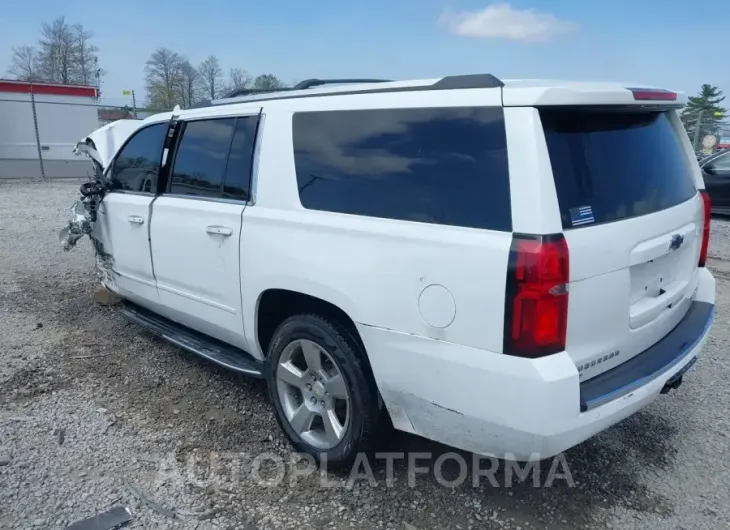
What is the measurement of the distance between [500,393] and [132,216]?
10.4 ft

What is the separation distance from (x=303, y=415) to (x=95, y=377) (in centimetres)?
189

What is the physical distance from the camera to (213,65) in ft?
123

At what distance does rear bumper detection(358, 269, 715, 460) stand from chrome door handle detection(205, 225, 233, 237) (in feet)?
3.71

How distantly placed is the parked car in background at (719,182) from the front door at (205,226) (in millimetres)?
10256

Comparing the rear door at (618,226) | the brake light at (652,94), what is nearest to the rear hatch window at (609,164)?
the rear door at (618,226)

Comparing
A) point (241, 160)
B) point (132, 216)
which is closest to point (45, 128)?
point (132, 216)

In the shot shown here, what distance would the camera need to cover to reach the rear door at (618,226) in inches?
90.1

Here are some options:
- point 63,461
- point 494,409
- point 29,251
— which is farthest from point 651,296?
point 29,251

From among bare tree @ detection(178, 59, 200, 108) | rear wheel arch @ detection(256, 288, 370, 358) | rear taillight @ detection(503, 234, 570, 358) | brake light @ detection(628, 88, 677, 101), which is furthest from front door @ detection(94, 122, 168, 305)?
bare tree @ detection(178, 59, 200, 108)

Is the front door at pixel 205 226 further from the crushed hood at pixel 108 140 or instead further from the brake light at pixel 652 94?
the brake light at pixel 652 94

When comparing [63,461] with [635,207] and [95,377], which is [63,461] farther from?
[635,207]

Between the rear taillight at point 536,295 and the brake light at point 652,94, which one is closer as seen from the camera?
the rear taillight at point 536,295

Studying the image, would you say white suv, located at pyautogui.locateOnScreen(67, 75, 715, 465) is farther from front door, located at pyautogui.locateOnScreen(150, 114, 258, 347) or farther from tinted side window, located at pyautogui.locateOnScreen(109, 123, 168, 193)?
tinted side window, located at pyautogui.locateOnScreen(109, 123, 168, 193)

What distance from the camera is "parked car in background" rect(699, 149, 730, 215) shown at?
10961 millimetres
